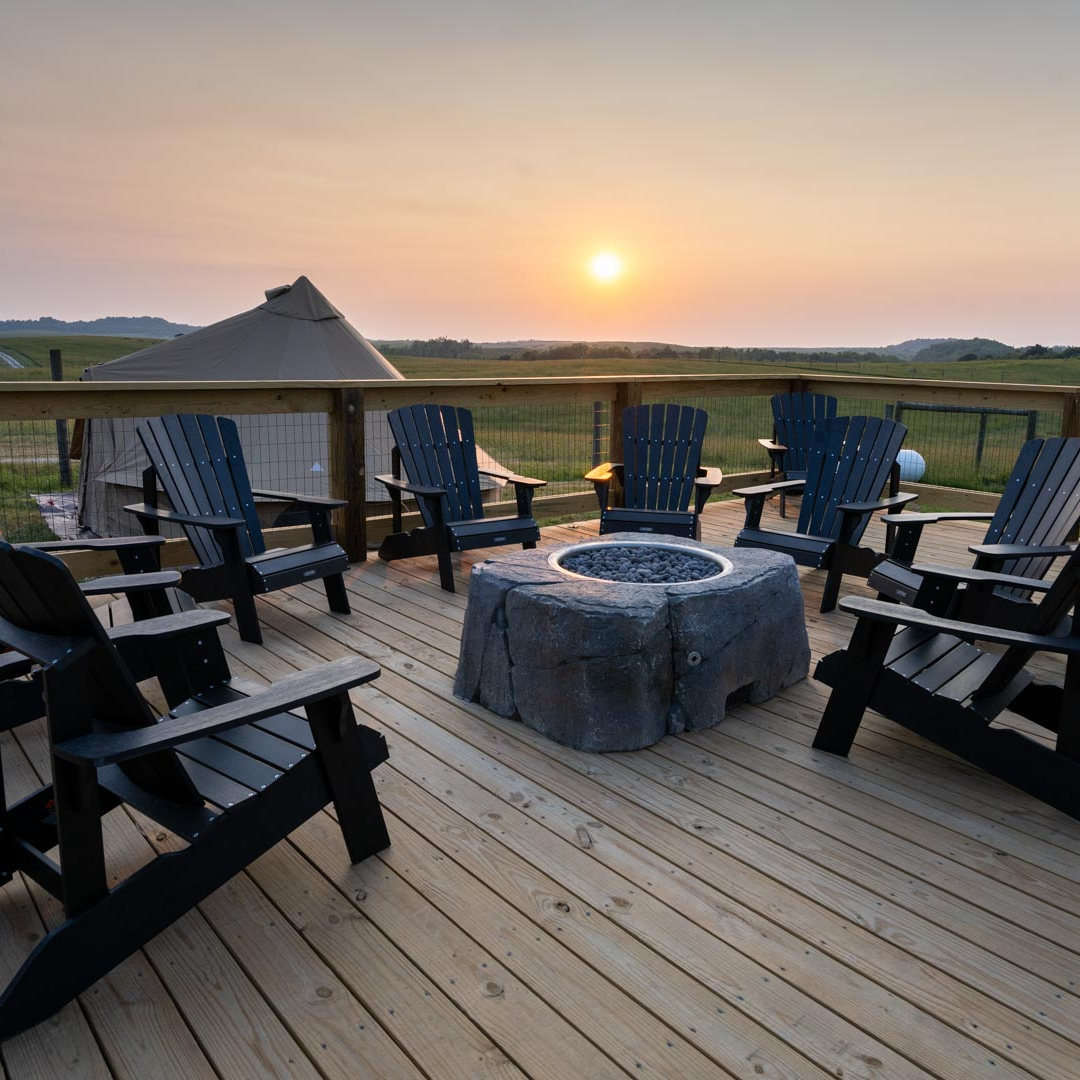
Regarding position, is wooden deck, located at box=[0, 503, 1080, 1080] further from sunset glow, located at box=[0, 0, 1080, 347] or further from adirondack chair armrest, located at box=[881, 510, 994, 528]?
sunset glow, located at box=[0, 0, 1080, 347]

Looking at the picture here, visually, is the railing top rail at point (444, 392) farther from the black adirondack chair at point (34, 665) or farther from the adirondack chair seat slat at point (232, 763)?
the adirondack chair seat slat at point (232, 763)

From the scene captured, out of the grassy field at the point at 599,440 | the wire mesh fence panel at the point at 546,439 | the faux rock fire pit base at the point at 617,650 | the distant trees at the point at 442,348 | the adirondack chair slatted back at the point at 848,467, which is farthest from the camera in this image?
the distant trees at the point at 442,348

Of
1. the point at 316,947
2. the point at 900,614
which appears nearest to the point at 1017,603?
the point at 900,614

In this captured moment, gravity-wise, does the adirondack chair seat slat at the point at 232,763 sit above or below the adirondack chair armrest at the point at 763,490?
below

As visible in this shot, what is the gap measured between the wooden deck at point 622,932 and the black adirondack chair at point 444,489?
1.77 m

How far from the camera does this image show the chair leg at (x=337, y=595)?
3885mm

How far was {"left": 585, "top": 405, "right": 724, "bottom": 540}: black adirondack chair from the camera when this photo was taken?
4.82 meters

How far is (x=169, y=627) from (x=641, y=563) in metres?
1.75

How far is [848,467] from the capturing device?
4508 millimetres

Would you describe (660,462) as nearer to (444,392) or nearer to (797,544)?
(797,544)

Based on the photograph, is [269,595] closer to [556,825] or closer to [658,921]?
[556,825]

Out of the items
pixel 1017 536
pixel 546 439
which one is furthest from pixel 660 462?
pixel 546 439

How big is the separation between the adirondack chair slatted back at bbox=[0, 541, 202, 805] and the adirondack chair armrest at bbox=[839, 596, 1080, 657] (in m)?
1.75

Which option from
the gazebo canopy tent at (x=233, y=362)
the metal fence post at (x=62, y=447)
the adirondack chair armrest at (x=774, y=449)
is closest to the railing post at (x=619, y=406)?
the adirondack chair armrest at (x=774, y=449)
